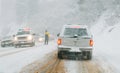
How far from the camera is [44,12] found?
8881cm

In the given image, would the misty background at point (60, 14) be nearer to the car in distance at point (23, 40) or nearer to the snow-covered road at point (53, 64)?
the car in distance at point (23, 40)

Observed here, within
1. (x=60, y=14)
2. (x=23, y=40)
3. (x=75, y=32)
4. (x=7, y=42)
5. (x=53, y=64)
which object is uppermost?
(x=60, y=14)

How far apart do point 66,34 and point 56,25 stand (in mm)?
65241

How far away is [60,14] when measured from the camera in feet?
275

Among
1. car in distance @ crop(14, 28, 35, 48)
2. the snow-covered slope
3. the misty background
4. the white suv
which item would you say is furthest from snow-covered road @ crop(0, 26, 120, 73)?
the misty background

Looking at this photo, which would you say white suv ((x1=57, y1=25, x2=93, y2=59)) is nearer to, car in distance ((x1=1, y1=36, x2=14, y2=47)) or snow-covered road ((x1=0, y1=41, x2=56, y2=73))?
snow-covered road ((x1=0, y1=41, x2=56, y2=73))

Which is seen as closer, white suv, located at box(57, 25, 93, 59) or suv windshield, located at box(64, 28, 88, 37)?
white suv, located at box(57, 25, 93, 59)

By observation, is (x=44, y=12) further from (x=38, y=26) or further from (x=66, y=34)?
(x=66, y=34)

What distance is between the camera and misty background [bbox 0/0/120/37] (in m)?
68.6

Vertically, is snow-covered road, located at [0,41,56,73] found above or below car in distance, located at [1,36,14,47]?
below

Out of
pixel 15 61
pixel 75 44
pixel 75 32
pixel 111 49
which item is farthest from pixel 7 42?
pixel 15 61

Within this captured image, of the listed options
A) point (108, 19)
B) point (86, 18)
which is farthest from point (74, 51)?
point (86, 18)

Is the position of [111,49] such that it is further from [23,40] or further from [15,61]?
[15,61]

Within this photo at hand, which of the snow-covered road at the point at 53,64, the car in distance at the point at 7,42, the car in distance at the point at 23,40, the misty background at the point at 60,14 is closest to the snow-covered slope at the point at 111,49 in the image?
the snow-covered road at the point at 53,64
